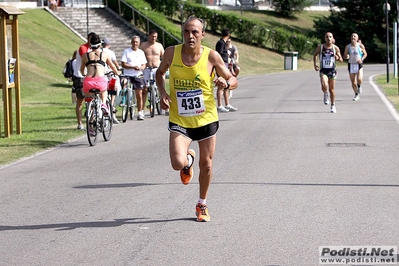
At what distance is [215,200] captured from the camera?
934 cm

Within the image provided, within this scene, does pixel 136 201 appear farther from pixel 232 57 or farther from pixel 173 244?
pixel 232 57

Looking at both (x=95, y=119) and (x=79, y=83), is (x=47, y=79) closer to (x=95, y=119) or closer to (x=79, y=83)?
(x=79, y=83)

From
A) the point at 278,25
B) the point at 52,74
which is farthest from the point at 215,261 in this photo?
the point at 278,25

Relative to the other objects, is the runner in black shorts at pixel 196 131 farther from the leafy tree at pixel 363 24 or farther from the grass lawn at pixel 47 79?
the leafy tree at pixel 363 24

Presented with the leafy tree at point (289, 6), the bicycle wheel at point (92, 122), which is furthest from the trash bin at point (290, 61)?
the bicycle wheel at point (92, 122)

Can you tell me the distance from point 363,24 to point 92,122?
53992 mm

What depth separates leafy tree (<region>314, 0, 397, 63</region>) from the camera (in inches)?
2539

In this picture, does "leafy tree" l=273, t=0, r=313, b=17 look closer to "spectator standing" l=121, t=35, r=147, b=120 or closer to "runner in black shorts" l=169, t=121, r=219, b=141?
"spectator standing" l=121, t=35, r=147, b=120

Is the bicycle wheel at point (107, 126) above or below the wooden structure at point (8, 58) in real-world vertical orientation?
below

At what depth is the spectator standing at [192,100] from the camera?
8094 millimetres

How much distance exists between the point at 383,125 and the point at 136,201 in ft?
29.4

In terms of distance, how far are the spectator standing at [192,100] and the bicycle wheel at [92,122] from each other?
645cm

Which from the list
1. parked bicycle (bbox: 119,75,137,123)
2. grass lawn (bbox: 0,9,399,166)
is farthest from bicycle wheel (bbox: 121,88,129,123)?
grass lawn (bbox: 0,9,399,166)

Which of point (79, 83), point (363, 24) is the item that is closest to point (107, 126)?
point (79, 83)
